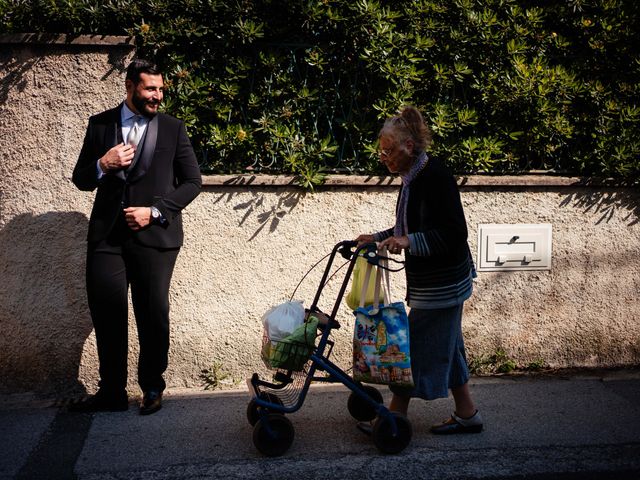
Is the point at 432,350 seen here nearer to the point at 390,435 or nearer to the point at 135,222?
the point at 390,435

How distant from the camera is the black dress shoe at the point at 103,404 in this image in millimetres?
4637

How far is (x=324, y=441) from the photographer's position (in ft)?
13.8

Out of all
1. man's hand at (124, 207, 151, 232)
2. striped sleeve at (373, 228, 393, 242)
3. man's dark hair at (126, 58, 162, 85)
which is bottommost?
striped sleeve at (373, 228, 393, 242)

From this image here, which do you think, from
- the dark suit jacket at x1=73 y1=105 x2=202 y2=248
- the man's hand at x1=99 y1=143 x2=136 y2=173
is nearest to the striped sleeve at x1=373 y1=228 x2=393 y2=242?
the dark suit jacket at x1=73 y1=105 x2=202 y2=248

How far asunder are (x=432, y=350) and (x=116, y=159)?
2.13 m

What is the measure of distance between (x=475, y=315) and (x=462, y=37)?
2.02m

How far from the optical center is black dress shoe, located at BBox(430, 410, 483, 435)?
427 cm

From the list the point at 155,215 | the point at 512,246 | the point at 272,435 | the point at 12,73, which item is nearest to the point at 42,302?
the point at 155,215

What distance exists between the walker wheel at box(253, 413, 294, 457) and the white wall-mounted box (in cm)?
214

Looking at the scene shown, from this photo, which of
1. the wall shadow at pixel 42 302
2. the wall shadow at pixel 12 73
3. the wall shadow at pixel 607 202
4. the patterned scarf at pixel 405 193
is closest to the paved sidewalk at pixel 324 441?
the wall shadow at pixel 42 302

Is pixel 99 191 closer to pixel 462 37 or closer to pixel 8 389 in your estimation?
pixel 8 389

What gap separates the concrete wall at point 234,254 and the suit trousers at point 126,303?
45cm

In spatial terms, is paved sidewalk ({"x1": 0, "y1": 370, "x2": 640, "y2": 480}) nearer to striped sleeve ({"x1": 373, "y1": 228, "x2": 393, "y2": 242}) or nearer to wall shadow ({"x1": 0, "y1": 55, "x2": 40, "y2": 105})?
striped sleeve ({"x1": 373, "y1": 228, "x2": 393, "y2": 242})

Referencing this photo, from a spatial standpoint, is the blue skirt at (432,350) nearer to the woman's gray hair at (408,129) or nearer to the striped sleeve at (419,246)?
the striped sleeve at (419,246)
